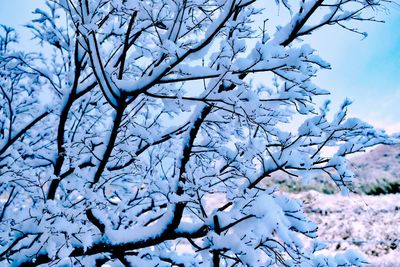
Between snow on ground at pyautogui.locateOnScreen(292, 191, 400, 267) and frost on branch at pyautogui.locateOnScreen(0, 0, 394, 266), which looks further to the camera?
snow on ground at pyautogui.locateOnScreen(292, 191, 400, 267)

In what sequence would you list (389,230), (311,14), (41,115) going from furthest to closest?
(389,230), (41,115), (311,14)

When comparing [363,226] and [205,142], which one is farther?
[363,226]

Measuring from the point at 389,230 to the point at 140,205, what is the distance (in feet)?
24.3

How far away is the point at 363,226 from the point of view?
368 inches

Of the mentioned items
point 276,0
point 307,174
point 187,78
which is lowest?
point 307,174

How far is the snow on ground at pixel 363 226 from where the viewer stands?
721 centimetres

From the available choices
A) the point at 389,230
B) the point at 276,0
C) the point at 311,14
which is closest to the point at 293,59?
the point at 311,14

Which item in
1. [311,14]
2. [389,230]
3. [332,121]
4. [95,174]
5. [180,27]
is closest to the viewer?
[180,27]

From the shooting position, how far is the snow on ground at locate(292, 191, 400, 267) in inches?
284

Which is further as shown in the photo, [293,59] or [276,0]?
[276,0]

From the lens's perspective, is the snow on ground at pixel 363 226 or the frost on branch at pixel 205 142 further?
the snow on ground at pixel 363 226

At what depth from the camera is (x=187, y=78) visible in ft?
6.08

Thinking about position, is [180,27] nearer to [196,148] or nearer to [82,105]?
[196,148]

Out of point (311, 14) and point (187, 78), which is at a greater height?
point (311, 14)
